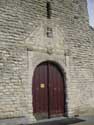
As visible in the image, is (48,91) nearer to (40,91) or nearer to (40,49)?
(40,91)

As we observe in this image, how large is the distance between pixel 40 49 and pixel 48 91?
5.39 feet

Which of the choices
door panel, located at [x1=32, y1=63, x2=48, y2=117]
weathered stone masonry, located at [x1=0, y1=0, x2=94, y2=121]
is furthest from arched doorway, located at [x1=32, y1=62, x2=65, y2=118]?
weathered stone masonry, located at [x1=0, y1=0, x2=94, y2=121]

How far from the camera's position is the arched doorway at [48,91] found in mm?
10156

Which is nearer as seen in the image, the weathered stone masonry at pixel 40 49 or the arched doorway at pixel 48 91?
the weathered stone masonry at pixel 40 49

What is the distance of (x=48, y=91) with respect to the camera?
10.6m

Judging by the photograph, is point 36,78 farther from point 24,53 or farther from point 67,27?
point 67,27

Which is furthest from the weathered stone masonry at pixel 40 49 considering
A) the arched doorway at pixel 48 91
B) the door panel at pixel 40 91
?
the door panel at pixel 40 91

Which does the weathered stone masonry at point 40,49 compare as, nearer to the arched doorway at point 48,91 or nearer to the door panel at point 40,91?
the arched doorway at point 48,91

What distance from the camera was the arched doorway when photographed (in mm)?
10156

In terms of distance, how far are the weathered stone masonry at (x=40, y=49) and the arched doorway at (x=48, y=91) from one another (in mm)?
286

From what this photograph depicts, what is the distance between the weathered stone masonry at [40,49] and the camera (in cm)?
919

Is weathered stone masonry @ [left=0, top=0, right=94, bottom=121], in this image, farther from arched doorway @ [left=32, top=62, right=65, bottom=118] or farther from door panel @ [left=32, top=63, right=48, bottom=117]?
door panel @ [left=32, top=63, right=48, bottom=117]

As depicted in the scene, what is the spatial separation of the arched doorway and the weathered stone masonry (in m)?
0.29

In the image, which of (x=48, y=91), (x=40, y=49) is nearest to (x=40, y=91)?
(x=48, y=91)
